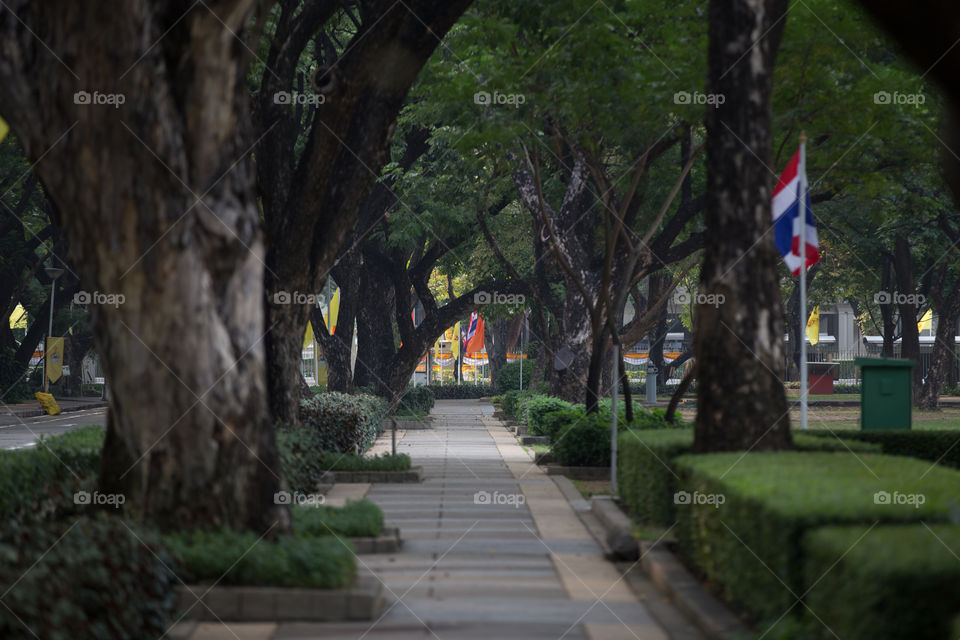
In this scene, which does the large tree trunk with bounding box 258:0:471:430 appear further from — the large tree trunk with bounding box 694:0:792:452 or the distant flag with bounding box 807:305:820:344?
the distant flag with bounding box 807:305:820:344

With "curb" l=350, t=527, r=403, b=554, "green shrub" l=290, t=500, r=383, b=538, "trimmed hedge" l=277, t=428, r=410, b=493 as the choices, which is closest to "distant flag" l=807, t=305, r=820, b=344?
"trimmed hedge" l=277, t=428, r=410, b=493

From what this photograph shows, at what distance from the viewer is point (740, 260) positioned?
9.63 metres

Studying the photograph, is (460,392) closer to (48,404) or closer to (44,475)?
(48,404)

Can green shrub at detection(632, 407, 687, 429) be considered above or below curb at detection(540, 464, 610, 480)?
above

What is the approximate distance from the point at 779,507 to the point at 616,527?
496 cm

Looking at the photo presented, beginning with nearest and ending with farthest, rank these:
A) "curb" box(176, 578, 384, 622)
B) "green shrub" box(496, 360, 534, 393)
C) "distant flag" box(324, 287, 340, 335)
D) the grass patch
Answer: "curb" box(176, 578, 384, 622), the grass patch, "distant flag" box(324, 287, 340, 335), "green shrub" box(496, 360, 534, 393)

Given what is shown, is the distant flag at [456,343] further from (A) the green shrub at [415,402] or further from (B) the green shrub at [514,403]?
(A) the green shrub at [415,402]

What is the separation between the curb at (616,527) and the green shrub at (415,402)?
2261 centimetres

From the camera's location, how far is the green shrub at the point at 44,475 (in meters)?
9.29

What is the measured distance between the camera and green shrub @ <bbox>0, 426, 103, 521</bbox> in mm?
9289

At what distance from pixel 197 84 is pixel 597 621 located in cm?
462

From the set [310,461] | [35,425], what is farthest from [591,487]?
[35,425]

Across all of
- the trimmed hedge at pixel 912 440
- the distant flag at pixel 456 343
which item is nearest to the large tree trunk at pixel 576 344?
the trimmed hedge at pixel 912 440

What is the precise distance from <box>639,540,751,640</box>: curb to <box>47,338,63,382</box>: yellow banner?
35.2 m
